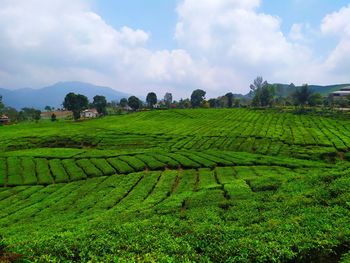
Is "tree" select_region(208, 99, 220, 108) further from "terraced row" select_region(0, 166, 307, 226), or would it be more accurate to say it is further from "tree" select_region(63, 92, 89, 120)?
"terraced row" select_region(0, 166, 307, 226)

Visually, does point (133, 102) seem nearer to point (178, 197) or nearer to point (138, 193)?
point (138, 193)

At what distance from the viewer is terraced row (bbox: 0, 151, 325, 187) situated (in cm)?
4703

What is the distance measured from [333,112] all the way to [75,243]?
383 ft

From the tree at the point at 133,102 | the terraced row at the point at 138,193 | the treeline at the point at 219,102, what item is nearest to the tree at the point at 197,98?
the treeline at the point at 219,102

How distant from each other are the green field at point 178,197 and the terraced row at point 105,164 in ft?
0.52

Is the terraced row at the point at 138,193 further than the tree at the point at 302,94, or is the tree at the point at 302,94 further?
the tree at the point at 302,94

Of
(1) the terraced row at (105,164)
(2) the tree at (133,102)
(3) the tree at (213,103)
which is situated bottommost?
(1) the terraced row at (105,164)

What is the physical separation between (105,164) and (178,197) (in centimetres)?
2466

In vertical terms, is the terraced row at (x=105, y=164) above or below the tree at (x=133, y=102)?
below

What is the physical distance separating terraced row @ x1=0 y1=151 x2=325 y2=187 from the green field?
16cm

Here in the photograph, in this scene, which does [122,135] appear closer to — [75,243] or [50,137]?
[50,137]

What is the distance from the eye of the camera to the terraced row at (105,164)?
47.0 meters

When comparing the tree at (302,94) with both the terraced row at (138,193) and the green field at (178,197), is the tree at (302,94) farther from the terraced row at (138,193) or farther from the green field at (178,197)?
the terraced row at (138,193)

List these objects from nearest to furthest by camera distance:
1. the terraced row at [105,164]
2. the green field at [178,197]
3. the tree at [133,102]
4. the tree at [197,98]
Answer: the green field at [178,197] < the terraced row at [105,164] < the tree at [133,102] < the tree at [197,98]
